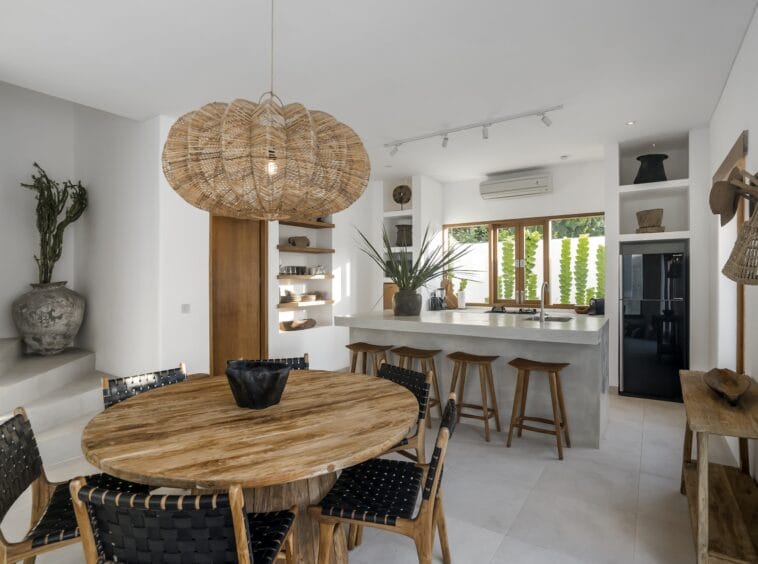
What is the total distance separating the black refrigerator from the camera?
14.4 ft

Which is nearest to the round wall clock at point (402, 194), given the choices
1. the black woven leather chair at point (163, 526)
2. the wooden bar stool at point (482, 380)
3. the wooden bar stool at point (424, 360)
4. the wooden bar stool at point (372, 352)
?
the wooden bar stool at point (372, 352)

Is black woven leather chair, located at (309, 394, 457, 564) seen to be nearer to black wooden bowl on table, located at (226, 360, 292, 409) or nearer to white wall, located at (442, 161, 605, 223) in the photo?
black wooden bowl on table, located at (226, 360, 292, 409)

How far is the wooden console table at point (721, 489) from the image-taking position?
1.76 meters

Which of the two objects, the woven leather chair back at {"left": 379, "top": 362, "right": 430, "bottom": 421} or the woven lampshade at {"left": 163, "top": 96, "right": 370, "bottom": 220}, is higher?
the woven lampshade at {"left": 163, "top": 96, "right": 370, "bottom": 220}

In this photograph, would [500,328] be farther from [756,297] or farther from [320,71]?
[320,71]

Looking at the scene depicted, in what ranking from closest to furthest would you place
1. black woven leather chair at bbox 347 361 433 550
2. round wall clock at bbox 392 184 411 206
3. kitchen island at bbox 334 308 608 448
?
1. black woven leather chair at bbox 347 361 433 550
2. kitchen island at bbox 334 308 608 448
3. round wall clock at bbox 392 184 411 206

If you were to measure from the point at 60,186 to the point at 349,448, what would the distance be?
4836 millimetres

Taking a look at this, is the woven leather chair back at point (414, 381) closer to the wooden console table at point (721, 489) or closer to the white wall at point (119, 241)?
the wooden console table at point (721, 489)

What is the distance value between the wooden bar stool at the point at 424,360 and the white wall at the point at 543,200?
10.0ft

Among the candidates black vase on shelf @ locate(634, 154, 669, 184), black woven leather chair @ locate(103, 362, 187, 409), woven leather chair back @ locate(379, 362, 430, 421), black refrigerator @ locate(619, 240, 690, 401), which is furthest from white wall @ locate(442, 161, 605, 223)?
black woven leather chair @ locate(103, 362, 187, 409)

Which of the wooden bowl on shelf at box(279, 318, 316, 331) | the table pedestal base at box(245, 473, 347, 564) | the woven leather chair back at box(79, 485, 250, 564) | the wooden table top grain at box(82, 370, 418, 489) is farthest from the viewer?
the wooden bowl on shelf at box(279, 318, 316, 331)

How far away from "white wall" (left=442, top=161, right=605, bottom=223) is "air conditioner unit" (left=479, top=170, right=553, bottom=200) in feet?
0.54

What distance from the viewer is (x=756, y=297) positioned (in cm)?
238

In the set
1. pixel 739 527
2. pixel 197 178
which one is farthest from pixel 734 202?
pixel 197 178
